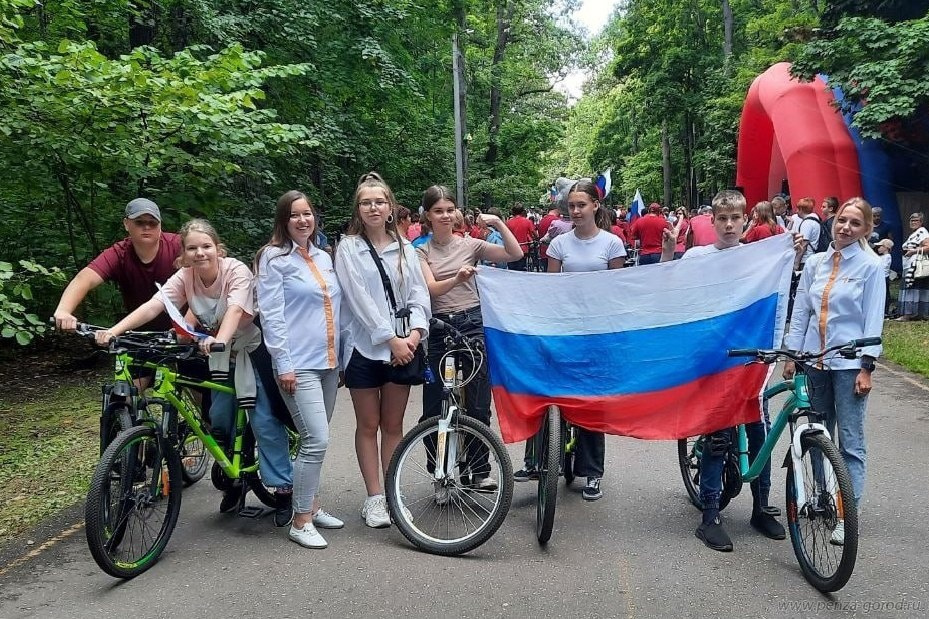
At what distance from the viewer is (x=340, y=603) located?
3842 millimetres

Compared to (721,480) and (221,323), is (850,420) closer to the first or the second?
(721,480)

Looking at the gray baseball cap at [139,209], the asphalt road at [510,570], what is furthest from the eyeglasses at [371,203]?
the asphalt road at [510,570]

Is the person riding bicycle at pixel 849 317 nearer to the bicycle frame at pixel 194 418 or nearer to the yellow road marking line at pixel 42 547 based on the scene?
the bicycle frame at pixel 194 418

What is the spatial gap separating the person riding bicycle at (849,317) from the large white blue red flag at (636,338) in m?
0.22

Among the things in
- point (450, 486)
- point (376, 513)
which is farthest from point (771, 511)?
point (376, 513)

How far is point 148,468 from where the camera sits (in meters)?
4.27

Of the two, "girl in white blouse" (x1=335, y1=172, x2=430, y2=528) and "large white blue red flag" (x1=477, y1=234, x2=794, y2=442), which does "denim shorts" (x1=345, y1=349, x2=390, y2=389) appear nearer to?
"girl in white blouse" (x1=335, y1=172, x2=430, y2=528)

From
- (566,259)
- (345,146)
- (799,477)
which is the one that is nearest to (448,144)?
(345,146)

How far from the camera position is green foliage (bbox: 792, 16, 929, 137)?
555 inches

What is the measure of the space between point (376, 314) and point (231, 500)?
171 centimetres

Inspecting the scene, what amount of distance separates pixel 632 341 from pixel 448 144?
872 inches

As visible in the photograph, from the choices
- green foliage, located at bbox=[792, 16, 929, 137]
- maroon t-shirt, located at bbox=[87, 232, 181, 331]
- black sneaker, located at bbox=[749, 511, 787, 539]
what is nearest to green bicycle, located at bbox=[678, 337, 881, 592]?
black sneaker, located at bbox=[749, 511, 787, 539]

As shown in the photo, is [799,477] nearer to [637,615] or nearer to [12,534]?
[637,615]

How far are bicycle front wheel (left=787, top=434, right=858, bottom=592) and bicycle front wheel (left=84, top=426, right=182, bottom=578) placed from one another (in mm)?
3310
